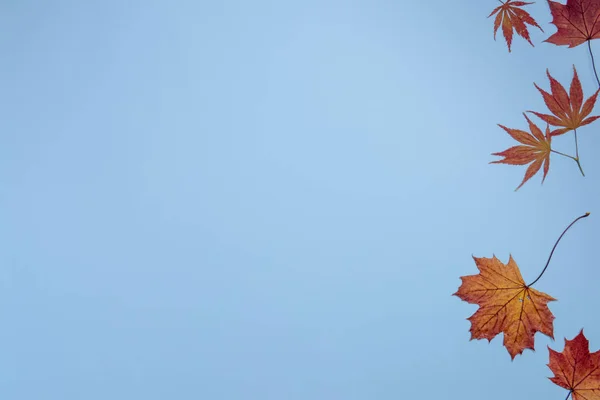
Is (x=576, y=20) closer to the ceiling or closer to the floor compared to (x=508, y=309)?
closer to the ceiling

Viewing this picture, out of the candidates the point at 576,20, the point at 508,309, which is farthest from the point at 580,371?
the point at 576,20

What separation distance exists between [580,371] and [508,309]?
6 cm

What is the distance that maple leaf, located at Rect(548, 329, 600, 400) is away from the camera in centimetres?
29

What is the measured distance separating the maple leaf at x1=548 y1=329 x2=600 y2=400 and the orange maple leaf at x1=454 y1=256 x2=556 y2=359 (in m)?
0.03

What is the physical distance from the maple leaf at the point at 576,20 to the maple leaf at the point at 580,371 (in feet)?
0.53

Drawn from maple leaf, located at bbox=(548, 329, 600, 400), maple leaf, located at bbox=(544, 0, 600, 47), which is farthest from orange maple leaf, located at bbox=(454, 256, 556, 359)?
maple leaf, located at bbox=(544, 0, 600, 47)

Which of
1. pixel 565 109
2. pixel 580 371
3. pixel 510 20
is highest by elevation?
pixel 510 20

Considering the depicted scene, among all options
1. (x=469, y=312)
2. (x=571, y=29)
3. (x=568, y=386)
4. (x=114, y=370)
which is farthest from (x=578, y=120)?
(x=114, y=370)

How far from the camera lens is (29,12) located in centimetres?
124

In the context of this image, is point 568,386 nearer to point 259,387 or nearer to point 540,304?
point 540,304

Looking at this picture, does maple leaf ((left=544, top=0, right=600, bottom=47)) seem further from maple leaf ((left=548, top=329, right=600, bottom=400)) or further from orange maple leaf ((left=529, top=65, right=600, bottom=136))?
maple leaf ((left=548, top=329, right=600, bottom=400))

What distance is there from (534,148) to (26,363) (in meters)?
1.07

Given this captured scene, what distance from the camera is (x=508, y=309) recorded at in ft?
1.11

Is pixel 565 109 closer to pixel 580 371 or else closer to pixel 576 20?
pixel 576 20
